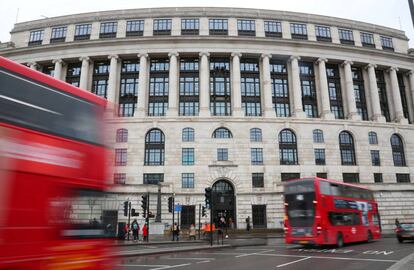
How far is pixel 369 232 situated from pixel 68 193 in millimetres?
23287

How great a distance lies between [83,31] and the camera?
156ft

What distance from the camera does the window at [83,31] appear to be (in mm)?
47219

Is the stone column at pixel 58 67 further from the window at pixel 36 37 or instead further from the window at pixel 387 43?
the window at pixel 387 43

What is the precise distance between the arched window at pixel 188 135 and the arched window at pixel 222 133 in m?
2.90

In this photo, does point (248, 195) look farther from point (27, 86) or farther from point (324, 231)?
point (27, 86)

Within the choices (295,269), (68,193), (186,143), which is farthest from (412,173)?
(68,193)

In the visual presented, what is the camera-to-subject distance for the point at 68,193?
6461 millimetres

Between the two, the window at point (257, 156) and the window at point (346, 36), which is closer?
the window at point (257, 156)

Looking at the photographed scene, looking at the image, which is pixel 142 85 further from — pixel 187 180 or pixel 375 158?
pixel 375 158

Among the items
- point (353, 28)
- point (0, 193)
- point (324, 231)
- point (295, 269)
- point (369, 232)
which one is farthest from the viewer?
point (353, 28)

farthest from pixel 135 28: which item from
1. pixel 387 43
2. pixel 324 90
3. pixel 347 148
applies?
pixel 387 43

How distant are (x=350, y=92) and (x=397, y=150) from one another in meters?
10.4

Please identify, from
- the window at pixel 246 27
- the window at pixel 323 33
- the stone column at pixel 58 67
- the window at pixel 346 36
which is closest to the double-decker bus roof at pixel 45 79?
the window at pixel 246 27

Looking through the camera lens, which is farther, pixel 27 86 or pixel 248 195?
pixel 248 195
